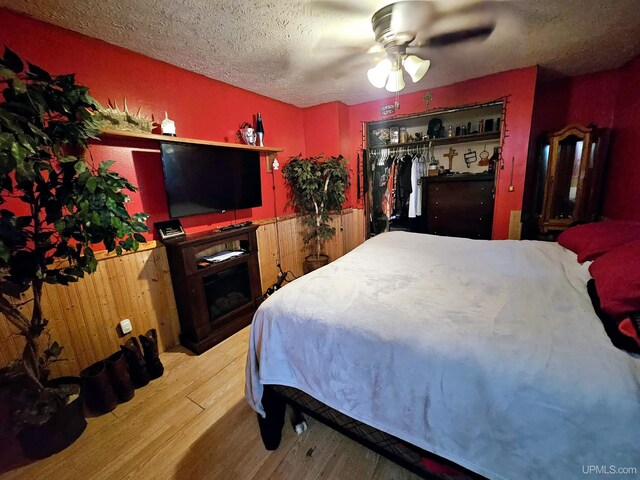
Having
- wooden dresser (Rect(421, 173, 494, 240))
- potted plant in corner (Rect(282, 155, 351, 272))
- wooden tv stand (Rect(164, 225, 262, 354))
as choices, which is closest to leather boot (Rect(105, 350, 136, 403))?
wooden tv stand (Rect(164, 225, 262, 354))

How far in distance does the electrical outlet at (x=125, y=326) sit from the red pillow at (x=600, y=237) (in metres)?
3.07

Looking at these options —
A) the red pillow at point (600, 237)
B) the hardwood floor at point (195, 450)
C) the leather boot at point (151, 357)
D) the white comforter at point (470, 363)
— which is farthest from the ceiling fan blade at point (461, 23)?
the leather boot at point (151, 357)

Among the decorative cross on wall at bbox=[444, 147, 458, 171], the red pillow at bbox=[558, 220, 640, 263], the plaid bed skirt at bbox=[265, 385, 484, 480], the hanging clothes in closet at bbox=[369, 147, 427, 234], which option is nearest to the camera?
the plaid bed skirt at bbox=[265, 385, 484, 480]

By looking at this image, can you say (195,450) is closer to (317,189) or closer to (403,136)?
(317,189)

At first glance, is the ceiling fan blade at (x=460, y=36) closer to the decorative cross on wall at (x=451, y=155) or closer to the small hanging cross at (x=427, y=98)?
the small hanging cross at (x=427, y=98)

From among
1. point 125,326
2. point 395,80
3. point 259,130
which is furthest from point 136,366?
point 395,80

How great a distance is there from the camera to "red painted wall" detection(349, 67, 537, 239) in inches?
103

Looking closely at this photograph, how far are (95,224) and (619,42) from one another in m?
3.88

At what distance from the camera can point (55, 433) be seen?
139cm

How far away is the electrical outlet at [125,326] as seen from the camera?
1956 millimetres

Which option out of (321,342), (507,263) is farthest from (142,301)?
(507,263)

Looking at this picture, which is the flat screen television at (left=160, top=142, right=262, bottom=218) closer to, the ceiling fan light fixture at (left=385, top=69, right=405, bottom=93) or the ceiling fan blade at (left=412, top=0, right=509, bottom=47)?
the ceiling fan light fixture at (left=385, top=69, right=405, bottom=93)

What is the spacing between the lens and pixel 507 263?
168 cm

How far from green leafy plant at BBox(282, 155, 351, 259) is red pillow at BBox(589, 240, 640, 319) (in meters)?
2.51
